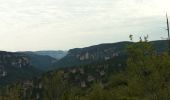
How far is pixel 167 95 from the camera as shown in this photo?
43.5 meters

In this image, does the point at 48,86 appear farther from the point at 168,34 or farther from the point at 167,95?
the point at 167,95

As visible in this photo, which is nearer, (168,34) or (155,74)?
(155,74)

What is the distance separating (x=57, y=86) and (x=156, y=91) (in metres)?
65.6

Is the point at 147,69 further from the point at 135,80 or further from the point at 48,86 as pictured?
the point at 48,86

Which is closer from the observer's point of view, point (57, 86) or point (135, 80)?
point (135, 80)

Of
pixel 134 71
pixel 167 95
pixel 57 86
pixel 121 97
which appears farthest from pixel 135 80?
pixel 57 86

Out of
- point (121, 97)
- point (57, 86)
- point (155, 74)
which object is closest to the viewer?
point (155, 74)

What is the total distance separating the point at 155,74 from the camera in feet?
136

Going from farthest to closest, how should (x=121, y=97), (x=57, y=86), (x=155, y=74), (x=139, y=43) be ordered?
1. (x=57, y=86)
2. (x=121, y=97)
3. (x=139, y=43)
4. (x=155, y=74)

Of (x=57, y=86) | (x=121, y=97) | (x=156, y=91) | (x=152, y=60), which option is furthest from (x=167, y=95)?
(x=57, y=86)

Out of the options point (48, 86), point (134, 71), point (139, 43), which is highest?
point (139, 43)

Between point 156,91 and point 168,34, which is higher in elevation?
point 168,34

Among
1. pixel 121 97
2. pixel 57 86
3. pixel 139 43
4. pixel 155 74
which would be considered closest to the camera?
pixel 155 74

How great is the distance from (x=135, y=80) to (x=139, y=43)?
4.28 metres
